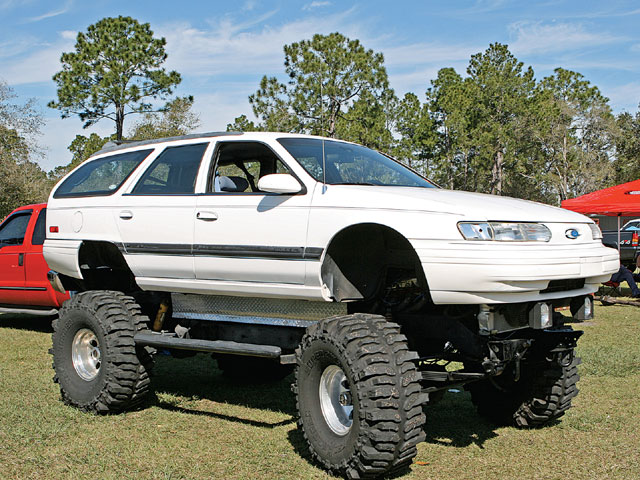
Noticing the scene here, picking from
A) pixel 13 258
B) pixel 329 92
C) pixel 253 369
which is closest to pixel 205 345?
pixel 253 369

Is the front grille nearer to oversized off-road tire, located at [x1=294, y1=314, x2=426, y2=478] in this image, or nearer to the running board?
oversized off-road tire, located at [x1=294, y1=314, x2=426, y2=478]

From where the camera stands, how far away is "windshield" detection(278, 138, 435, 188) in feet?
16.9

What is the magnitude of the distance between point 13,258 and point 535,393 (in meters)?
8.37

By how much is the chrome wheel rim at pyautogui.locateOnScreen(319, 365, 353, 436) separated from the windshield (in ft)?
4.38

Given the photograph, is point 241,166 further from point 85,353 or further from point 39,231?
point 39,231

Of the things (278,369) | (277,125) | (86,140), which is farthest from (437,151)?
(278,369)

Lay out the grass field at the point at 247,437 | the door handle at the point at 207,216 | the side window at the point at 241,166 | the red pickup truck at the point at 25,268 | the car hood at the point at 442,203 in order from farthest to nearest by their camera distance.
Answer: the red pickup truck at the point at 25,268 → the side window at the point at 241,166 → the door handle at the point at 207,216 → the grass field at the point at 247,437 → the car hood at the point at 442,203

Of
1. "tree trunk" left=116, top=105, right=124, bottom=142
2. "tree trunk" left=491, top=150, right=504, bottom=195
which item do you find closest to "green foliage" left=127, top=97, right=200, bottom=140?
"tree trunk" left=116, top=105, right=124, bottom=142

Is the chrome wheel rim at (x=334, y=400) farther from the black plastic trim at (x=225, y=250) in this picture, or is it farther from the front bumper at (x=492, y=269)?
the front bumper at (x=492, y=269)

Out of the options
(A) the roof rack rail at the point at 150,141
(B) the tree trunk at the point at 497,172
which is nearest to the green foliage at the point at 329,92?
(B) the tree trunk at the point at 497,172

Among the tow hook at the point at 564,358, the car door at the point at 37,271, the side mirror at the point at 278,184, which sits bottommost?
the tow hook at the point at 564,358

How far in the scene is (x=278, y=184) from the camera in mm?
4746

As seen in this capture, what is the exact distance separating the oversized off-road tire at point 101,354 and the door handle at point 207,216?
1179 millimetres

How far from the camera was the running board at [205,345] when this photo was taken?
4984 mm
